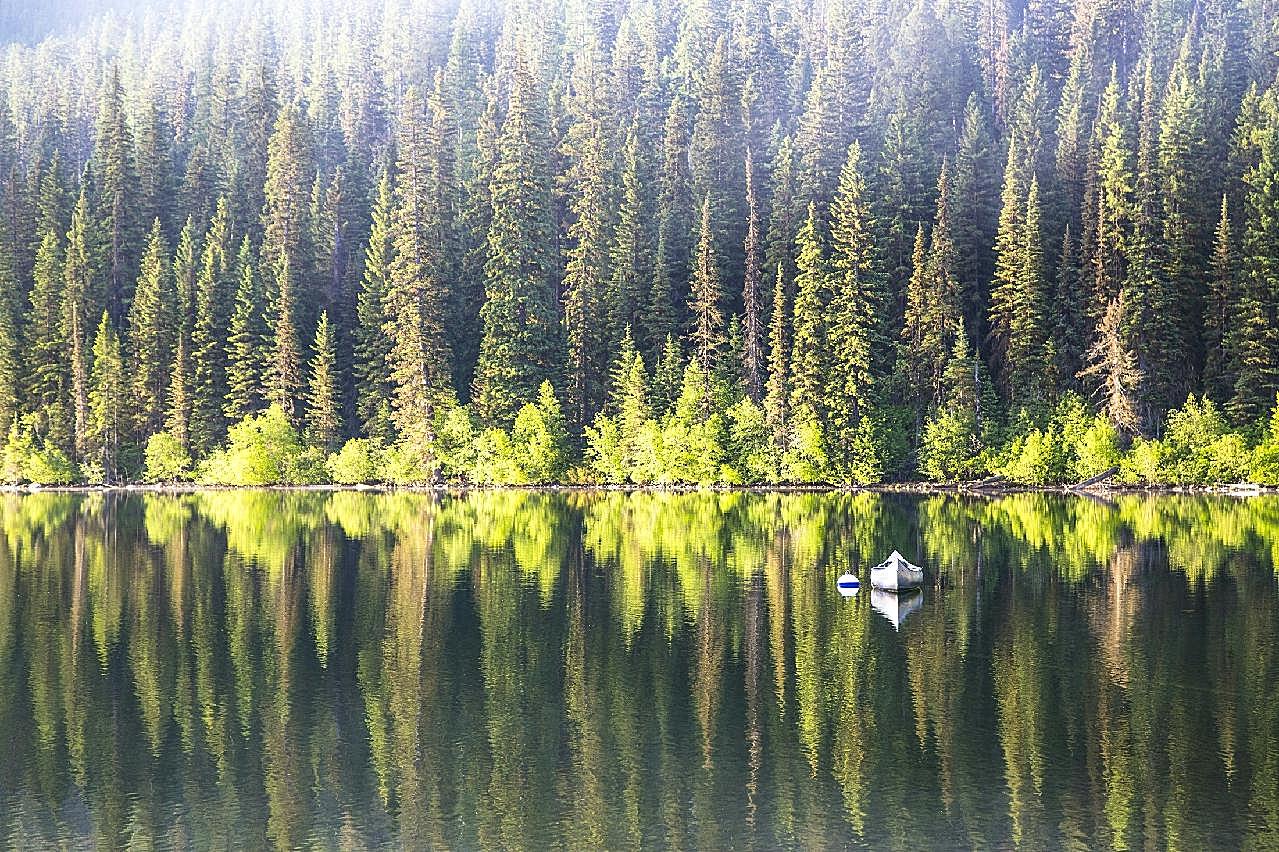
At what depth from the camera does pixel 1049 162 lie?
324ft

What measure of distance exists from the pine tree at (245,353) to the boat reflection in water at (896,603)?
226ft

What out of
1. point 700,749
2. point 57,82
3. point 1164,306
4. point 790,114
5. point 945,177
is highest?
point 57,82

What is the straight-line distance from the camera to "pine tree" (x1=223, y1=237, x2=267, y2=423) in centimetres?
9906

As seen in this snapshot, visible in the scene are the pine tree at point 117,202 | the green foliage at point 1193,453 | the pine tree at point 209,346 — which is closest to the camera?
the green foliage at point 1193,453

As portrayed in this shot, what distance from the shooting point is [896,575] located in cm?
3697

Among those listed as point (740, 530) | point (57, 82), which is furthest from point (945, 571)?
point (57, 82)

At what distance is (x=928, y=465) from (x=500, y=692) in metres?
60.7

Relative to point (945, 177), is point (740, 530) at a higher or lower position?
lower

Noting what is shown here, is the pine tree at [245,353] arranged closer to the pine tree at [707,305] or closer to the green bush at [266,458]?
the green bush at [266,458]

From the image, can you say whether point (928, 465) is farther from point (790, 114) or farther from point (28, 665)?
point (28, 665)

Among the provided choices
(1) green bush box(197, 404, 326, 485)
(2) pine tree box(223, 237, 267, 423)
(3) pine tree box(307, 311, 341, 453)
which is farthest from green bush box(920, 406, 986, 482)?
(2) pine tree box(223, 237, 267, 423)

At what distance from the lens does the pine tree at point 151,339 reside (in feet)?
332

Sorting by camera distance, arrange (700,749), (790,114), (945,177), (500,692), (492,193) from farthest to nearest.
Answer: (790,114) < (492,193) < (945,177) < (500,692) < (700,749)

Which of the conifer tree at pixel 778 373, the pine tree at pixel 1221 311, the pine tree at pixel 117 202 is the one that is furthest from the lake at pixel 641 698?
the pine tree at pixel 117 202
